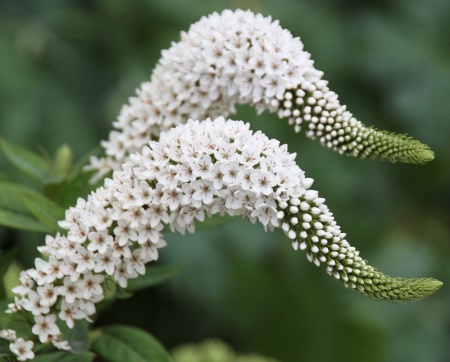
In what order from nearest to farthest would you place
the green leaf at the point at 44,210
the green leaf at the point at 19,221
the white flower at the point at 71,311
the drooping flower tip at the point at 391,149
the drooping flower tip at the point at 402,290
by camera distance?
the drooping flower tip at the point at 402,290
the drooping flower tip at the point at 391,149
the white flower at the point at 71,311
the green leaf at the point at 44,210
the green leaf at the point at 19,221

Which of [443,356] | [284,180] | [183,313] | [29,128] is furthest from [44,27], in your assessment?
[284,180]

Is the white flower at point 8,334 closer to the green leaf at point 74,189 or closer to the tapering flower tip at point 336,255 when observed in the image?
the green leaf at point 74,189

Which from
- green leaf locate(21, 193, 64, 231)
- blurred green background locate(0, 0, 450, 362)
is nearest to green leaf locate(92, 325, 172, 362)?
green leaf locate(21, 193, 64, 231)

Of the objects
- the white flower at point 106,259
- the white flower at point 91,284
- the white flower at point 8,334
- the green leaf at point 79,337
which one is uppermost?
the white flower at point 106,259

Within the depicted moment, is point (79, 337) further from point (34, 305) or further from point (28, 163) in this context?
point (28, 163)

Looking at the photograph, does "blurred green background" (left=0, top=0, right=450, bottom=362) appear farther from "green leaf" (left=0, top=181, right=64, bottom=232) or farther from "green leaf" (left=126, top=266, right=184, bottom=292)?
"green leaf" (left=0, top=181, right=64, bottom=232)

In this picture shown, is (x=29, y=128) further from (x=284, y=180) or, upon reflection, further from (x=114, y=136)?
(x=284, y=180)

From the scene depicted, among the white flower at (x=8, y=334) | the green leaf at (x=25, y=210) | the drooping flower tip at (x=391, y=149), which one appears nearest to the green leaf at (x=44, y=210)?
the green leaf at (x=25, y=210)
